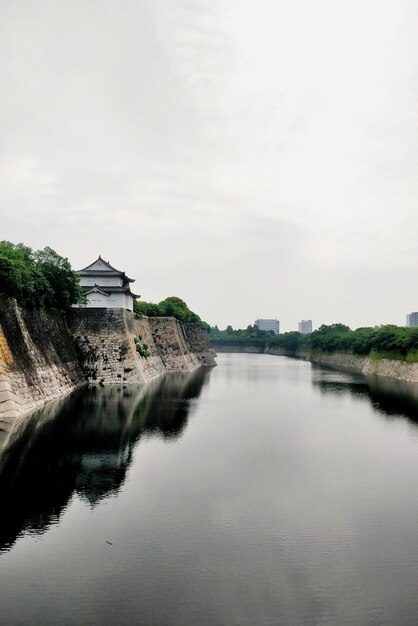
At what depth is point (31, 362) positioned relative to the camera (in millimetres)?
21156

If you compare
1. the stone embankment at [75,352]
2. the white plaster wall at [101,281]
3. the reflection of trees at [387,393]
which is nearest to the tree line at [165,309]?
the stone embankment at [75,352]

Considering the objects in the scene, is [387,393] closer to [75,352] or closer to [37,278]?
[75,352]

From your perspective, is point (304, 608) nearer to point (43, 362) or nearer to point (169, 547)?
point (169, 547)

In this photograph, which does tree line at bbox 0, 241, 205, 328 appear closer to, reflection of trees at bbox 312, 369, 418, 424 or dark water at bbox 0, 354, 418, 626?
dark water at bbox 0, 354, 418, 626

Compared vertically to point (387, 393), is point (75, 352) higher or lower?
higher

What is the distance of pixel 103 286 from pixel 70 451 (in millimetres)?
23318

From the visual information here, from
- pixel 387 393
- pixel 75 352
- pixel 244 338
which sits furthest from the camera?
pixel 244 338

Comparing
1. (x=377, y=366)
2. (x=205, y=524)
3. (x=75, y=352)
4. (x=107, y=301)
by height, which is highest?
(x=107, y=301)

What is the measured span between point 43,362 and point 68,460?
11.7 meters

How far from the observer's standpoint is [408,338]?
3866cm

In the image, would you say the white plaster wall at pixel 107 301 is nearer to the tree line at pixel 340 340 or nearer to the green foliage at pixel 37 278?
the green foliage at pixel 37 278

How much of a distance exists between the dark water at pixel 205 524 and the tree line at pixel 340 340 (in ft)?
80.3

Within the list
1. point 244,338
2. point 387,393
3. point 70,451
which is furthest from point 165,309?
point 244,338

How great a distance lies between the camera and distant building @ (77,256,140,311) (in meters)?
34.9
